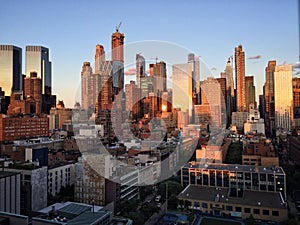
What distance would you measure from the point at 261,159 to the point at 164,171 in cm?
239

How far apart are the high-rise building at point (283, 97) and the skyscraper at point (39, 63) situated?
18.2 metres

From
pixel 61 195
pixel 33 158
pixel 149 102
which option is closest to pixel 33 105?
pixel 149 102

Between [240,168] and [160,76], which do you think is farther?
[240,168]

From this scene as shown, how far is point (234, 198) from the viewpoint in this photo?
4.41 m

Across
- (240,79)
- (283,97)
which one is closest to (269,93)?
(283,97)

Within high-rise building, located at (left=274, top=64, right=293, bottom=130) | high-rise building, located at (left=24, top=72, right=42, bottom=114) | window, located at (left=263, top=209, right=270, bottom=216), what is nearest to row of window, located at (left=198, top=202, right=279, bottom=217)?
window, located at (left=263, top=209, right=270, bottom=216)

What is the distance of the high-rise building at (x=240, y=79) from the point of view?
1012 inches

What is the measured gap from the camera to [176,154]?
725cm

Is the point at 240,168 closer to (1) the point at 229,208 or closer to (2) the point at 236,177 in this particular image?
(2) the point at 236,177

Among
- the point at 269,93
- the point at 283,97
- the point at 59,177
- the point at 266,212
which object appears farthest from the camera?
the point at 269,93

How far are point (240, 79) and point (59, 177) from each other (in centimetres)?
2567

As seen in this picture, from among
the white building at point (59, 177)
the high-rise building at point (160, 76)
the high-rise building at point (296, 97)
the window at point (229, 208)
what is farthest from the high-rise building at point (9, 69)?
the high-rise building at point (296, 97)

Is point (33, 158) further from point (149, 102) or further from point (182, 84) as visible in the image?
point (149, 102)

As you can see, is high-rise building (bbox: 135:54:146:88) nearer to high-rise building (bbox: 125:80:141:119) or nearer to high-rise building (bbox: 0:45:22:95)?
high-rise building (bbox: 125:80:141:119)
